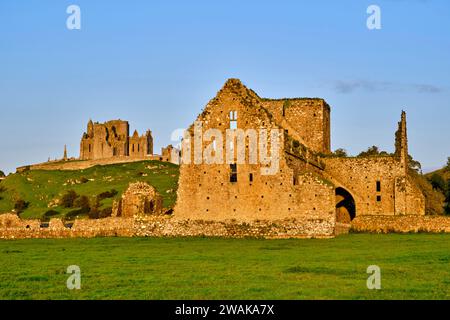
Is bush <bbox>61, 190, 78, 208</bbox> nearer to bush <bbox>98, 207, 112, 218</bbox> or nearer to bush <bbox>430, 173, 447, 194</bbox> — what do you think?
bush <bbox>98, 207, 112, 218</bbox>

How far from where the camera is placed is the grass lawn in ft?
56.8

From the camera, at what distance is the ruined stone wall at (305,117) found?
5362 centimetres

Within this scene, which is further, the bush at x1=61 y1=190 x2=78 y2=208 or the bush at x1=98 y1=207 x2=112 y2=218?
the bush at x1=61 y1=190 x2=78 y2=208

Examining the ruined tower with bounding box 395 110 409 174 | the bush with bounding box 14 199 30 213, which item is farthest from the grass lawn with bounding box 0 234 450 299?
the bush with bounding box 14 199 30 213

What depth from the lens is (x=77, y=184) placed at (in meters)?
123

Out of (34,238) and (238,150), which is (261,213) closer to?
(238,150)

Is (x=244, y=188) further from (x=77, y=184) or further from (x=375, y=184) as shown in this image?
(x=77, y=184)

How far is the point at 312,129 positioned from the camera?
53.8 m

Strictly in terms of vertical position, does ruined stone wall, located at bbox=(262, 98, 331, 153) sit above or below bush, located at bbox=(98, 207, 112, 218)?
above

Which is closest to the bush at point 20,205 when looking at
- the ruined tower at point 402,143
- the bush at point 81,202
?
the bush at point 81,202

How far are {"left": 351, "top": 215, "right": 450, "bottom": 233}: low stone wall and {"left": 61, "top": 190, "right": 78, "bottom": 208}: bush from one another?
58085 millimetres
